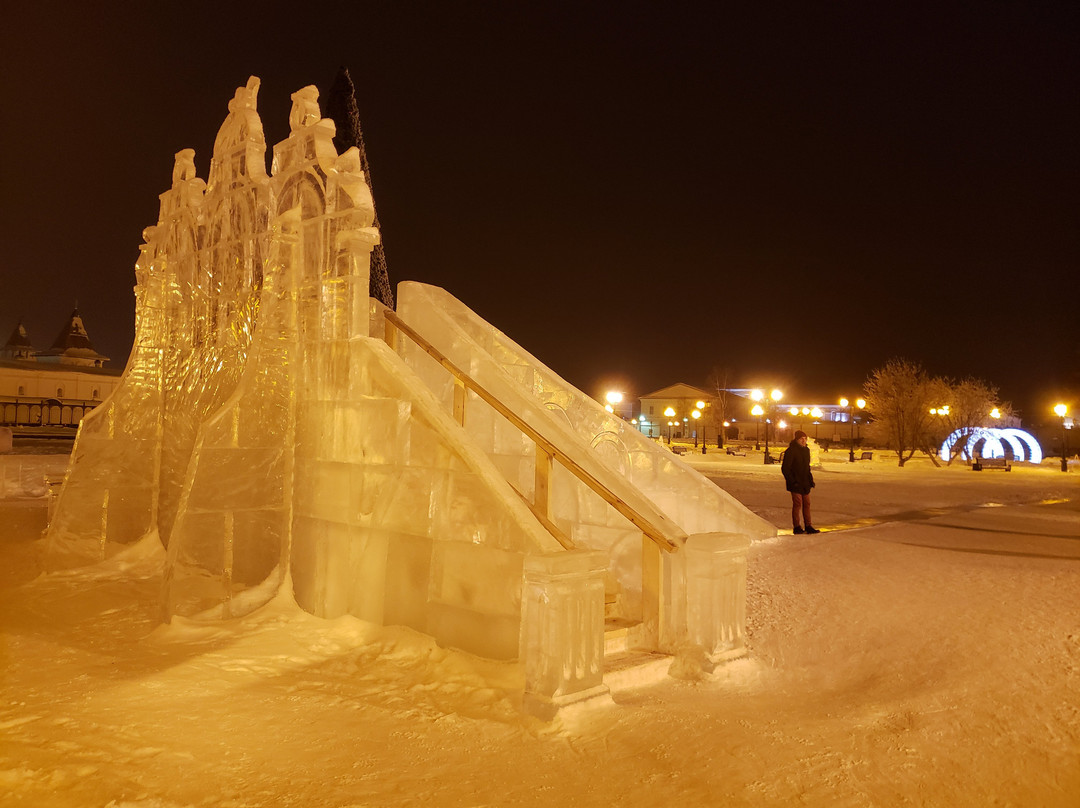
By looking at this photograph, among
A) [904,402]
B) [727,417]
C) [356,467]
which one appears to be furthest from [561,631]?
[727,417]

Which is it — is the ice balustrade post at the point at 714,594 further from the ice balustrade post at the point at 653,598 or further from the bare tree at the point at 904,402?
the bare tree at the point at 904,402

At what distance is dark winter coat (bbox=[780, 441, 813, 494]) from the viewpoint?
11102 millimetres

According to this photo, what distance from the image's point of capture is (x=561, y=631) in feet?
14.1

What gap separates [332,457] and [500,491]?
2016 mm

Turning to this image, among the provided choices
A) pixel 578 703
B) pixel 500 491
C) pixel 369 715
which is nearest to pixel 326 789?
pixel 369 715

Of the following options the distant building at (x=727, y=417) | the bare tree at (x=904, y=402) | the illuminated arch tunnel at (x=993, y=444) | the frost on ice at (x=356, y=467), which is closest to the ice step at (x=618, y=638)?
the frost on ice at (x=356, y=467)

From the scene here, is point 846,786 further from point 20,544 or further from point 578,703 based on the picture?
point 20,544

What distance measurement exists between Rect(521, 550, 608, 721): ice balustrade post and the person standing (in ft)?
23.7

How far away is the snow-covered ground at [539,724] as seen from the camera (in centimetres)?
347

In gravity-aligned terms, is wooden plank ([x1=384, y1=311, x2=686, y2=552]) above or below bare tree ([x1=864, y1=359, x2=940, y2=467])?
below

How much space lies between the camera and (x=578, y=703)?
4305 mm

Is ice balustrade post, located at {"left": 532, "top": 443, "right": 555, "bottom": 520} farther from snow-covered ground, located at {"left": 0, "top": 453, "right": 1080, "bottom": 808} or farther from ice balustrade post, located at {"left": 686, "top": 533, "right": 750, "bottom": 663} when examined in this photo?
snow-covered ground, located at {"left": 0, "top": 453, "right": 1080, "bottom": 808}

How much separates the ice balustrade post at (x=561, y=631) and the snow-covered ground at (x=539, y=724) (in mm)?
154

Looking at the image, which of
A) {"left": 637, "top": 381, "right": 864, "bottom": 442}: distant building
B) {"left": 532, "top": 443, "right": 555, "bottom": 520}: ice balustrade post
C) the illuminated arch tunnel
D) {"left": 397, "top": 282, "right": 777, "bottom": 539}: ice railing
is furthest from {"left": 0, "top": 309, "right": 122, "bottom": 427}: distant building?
the illuminated arch tunnel
